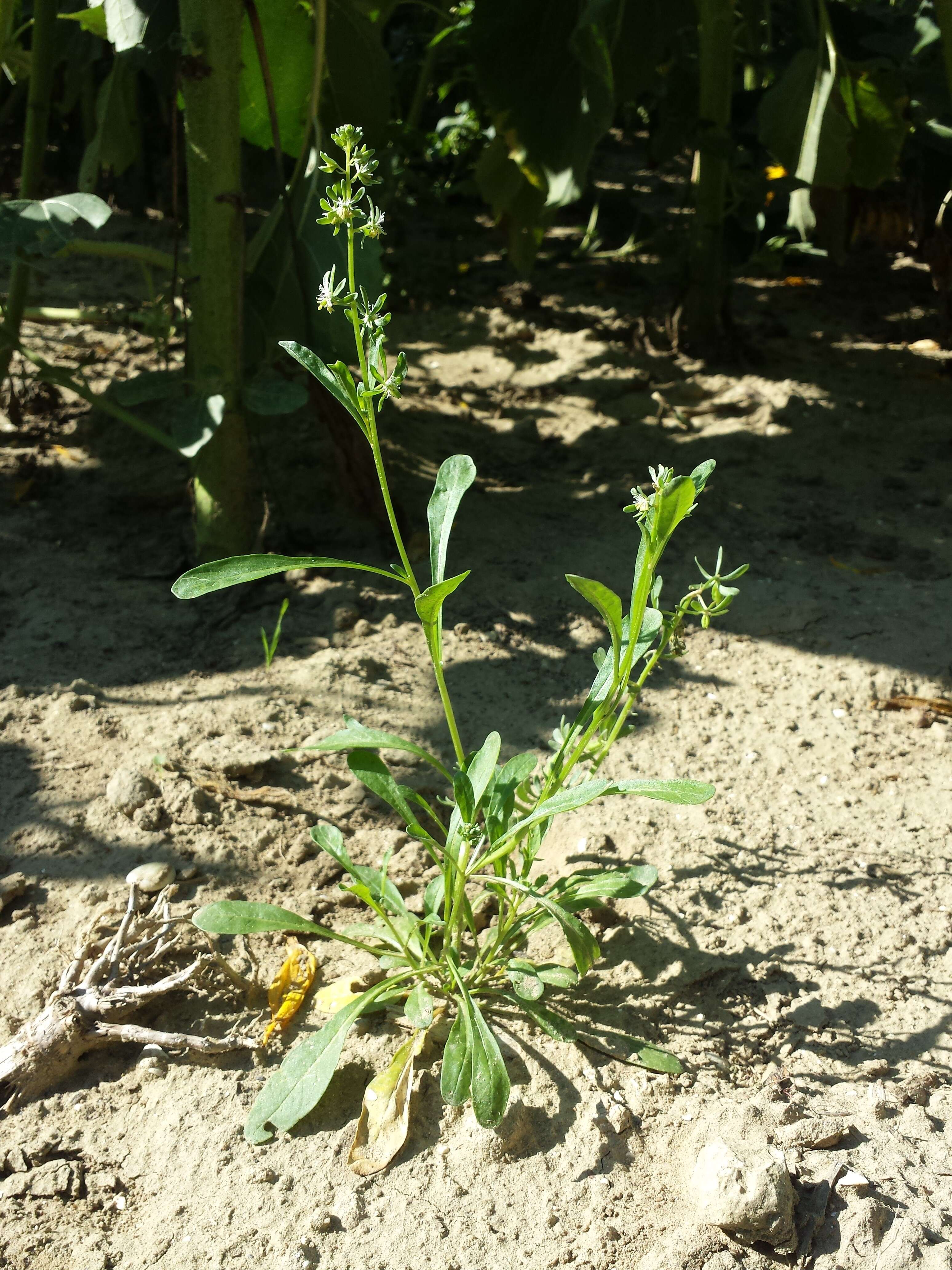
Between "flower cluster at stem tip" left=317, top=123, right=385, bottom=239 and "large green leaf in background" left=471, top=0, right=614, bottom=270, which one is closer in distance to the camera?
"flower cluster at stem tip" left=317, top=123, right=385, bottom=239

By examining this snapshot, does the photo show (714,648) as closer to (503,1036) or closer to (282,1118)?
(503,1036)

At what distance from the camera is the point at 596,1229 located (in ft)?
4.56

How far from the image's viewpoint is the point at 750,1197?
4.41 ft

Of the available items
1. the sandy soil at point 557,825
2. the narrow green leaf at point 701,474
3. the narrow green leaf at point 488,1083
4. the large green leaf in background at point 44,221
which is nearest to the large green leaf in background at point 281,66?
the large green leaf in background at point 44,221

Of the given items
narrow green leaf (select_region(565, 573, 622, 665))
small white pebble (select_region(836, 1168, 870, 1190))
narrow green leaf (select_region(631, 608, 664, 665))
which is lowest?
small white pebble (select_region(836, 1168, 870, 1190))

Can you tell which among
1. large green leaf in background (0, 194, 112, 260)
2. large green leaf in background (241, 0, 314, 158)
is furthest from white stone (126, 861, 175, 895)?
large green leaf in background (241, 0, 314, 158)

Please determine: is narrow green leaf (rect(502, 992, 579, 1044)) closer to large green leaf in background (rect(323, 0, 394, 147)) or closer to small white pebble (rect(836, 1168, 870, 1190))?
small white pebble (rect(836, 1168, 870, 1190))

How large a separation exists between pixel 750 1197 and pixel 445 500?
0.96m

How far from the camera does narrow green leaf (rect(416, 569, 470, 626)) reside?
50.9 inches

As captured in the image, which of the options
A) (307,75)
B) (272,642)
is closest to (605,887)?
(272,642)

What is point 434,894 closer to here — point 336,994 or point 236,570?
point 336,994

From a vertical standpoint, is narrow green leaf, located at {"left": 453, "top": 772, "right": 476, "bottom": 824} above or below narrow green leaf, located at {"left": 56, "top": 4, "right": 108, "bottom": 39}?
below

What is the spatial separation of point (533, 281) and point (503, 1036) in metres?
3.84

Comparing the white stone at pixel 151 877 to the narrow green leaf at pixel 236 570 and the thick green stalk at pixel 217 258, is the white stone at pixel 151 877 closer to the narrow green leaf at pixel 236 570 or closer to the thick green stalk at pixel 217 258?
the narrow green leaf at pixel 236 570
